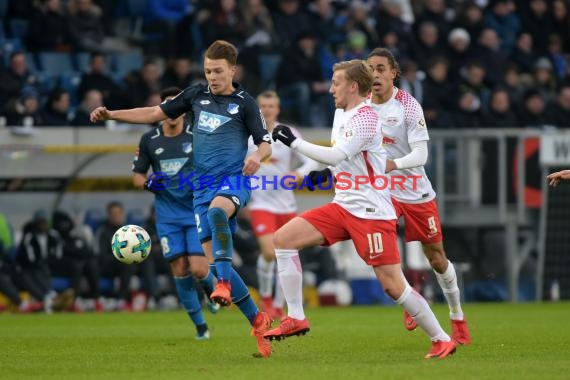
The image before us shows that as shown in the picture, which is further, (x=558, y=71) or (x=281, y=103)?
(x=558, y=71)

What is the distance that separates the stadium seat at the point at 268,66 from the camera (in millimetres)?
21031

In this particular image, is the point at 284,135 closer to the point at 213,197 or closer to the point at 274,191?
A: the point at 213,197

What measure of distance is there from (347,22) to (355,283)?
17.4 ft

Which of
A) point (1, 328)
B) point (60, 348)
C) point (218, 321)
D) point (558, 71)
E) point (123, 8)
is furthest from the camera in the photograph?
point (558, 71)

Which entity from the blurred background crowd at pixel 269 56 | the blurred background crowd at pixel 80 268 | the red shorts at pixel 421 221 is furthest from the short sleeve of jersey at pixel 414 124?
the blurred background crowd at pixel 269 56

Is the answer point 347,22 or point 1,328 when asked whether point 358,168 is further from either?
point 347,22

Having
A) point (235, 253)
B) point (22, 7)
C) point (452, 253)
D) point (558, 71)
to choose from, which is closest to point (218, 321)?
point (235, 253)

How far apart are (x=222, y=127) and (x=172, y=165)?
2.21m

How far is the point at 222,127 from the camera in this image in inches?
402

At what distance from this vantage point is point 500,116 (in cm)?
2144

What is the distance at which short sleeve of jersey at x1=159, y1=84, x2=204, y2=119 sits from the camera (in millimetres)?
10305

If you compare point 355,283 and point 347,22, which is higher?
point 347,22

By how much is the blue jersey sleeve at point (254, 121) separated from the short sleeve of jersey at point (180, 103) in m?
0.45

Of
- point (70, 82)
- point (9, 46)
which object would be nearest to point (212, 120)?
point (70, 82)
